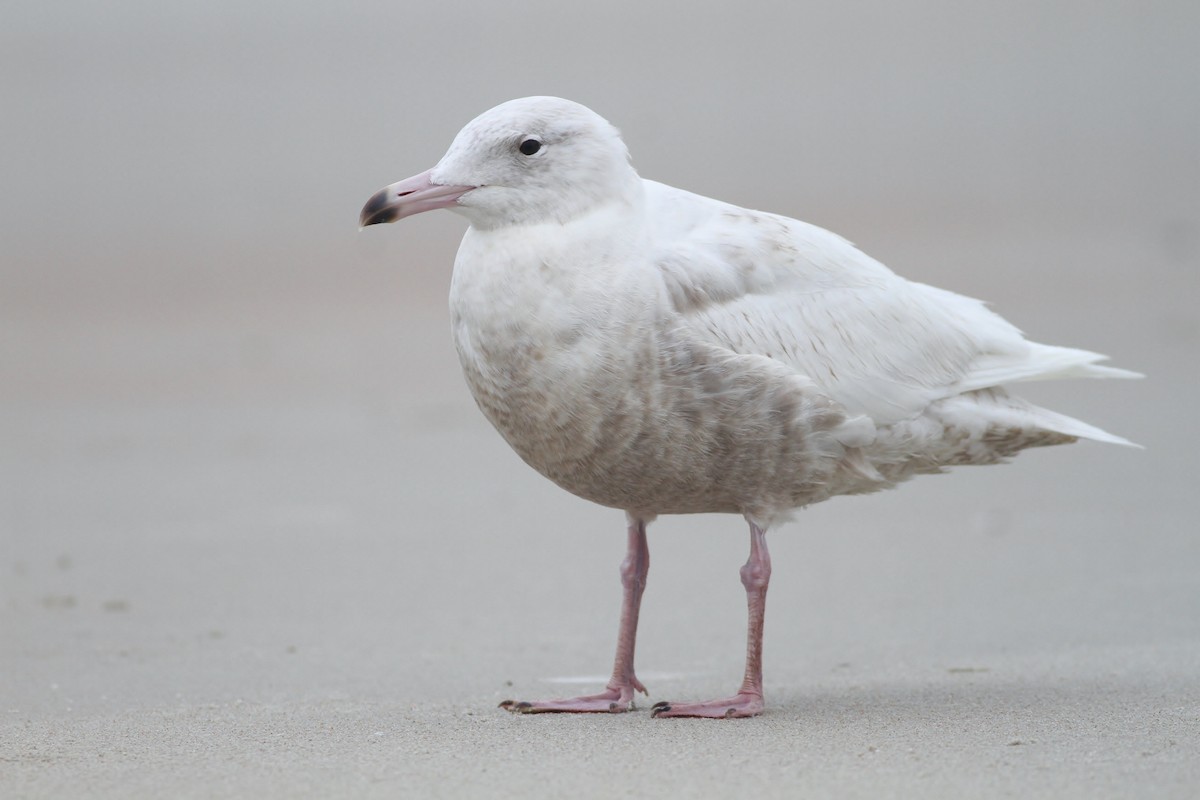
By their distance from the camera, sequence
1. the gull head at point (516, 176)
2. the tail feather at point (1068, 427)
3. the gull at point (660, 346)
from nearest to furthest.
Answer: the gull at point (660, 346) → the gull head at point (516, 176) → the tail feather at point (1068, 427)

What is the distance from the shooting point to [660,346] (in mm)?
3861

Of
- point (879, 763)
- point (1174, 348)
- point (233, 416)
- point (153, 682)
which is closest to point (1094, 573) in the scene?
point (879, 763)

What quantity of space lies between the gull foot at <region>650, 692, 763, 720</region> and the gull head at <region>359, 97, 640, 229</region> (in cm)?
124

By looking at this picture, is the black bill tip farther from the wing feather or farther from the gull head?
the wing feather

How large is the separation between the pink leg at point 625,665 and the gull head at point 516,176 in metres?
0.93

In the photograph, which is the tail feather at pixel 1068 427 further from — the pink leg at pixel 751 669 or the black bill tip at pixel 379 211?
the black bill tip at pixel 379 211

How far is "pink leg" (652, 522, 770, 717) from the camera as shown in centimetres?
394

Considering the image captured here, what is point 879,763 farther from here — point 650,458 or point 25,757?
point 25,757

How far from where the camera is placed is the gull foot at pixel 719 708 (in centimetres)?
393

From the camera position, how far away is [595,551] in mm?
6637

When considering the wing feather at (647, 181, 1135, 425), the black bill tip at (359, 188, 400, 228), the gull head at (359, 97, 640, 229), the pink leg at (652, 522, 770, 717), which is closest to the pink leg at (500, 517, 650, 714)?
the pink leg at (652, 522, 770, 717)

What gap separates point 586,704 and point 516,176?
1.35 metres

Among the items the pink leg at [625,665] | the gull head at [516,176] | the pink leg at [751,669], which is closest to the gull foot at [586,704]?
the pink leg at [625,665]

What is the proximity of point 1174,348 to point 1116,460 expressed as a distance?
2787mm
